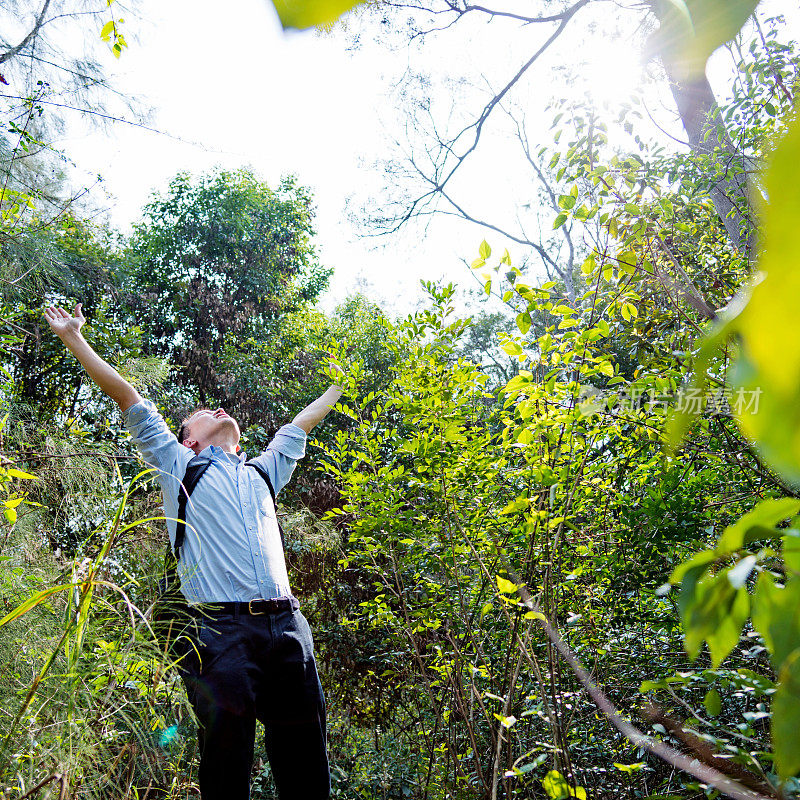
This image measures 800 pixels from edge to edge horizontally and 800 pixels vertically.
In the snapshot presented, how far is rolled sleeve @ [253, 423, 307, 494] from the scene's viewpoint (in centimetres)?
238

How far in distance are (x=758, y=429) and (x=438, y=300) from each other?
7.29 feet

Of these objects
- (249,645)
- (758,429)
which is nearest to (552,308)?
(249,645)

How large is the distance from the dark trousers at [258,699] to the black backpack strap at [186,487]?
253mm

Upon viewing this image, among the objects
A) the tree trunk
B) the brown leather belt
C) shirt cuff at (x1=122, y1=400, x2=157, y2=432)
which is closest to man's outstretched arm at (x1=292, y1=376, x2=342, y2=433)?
shirt cuff at (x1=122, y1=400, x2=157, y2=432)

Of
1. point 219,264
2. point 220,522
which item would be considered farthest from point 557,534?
point 219,264

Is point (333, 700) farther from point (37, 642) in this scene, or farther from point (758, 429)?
point (758, 429)

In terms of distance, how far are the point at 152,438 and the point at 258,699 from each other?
0.83 m

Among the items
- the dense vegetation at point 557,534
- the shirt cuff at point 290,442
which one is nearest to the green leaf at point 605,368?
the dense vegetation at point 557,534

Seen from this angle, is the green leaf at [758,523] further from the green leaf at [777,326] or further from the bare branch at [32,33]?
the bare branch at [32,33]

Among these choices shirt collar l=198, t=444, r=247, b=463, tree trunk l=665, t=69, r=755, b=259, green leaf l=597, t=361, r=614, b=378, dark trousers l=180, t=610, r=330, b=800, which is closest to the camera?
green leaf l=597, t=361, r=614, b=378

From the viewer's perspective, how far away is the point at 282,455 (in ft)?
7.93

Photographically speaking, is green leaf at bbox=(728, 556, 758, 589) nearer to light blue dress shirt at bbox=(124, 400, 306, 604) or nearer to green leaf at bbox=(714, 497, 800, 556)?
green leaf at bbox=(714, 497, 800, 556)

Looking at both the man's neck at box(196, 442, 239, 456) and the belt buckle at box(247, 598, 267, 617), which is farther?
the man's neck at box(196, 442, 239, 456)

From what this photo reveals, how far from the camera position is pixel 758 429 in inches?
4.7
